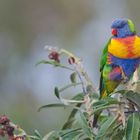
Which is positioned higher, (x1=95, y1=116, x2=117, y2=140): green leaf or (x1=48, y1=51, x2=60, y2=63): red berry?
(x1=48, y1=51, x2=60, y2=63): red berry

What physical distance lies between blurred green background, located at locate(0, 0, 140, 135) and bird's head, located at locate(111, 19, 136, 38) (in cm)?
288

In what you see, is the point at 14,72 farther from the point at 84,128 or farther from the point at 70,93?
the point at 84,128

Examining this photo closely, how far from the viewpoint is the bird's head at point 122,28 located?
1899 millimetres

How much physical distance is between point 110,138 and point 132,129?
0.07 metres

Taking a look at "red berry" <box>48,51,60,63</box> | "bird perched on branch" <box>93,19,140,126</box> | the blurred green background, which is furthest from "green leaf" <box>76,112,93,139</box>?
the blurred green background

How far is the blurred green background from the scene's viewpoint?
512 centimetres

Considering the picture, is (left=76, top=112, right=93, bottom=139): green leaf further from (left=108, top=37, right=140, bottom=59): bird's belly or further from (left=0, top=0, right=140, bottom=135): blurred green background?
→ (left=0, top=0, right=140, bottom=135): blurred green background

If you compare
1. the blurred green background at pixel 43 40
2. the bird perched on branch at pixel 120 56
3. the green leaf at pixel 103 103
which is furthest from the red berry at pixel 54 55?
the blurred green background at pixel 43 40

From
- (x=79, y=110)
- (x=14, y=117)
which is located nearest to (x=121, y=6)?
(x=14, y=117)

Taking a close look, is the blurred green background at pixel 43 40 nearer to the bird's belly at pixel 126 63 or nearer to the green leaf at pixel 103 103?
the bird's belly at pixel 126 63

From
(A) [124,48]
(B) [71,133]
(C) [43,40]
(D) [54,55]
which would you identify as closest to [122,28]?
(A) [124,48]

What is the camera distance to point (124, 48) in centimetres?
192

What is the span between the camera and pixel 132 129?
1.46 metres

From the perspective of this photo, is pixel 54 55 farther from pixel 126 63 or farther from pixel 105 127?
pixel 126 63
